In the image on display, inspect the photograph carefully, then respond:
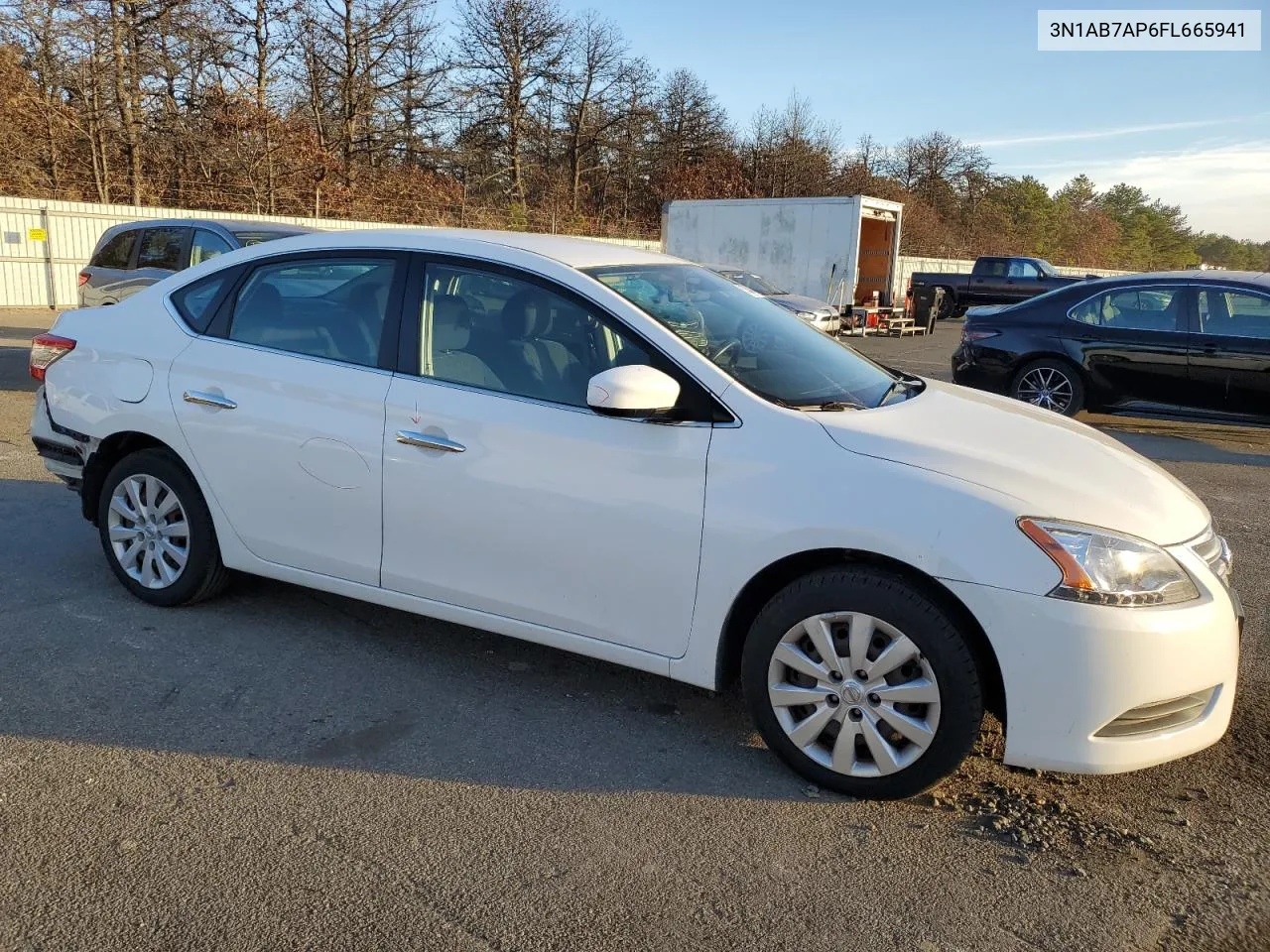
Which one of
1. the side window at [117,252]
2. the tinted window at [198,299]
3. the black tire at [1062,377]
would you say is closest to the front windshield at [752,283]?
the black tire at [1062,377]

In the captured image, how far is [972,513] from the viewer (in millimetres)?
2844

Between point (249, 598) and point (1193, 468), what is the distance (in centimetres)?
748

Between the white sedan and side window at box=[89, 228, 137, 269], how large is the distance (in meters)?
7.36

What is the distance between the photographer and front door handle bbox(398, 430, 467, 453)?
3514 mm

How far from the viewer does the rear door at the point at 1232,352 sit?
356 inches

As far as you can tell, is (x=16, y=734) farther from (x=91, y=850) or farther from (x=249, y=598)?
(x=249, y=598)

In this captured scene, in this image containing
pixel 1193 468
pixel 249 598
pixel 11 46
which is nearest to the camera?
pixel 249 598

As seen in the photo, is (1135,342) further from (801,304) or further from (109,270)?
(109,270)

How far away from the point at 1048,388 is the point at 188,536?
8.32 m

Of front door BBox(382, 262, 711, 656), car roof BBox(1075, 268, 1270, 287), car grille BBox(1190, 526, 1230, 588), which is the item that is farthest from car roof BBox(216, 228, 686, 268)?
car roof BBox(1075, 268, 1270, 287)

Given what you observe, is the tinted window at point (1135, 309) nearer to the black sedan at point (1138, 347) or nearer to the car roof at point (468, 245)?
the black sedan at point (1138, 347)

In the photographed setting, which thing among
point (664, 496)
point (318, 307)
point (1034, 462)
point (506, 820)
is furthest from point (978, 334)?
point (506, 820)

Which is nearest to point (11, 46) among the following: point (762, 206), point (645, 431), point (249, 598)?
point (762, 206)

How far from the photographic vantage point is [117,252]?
1115cm
